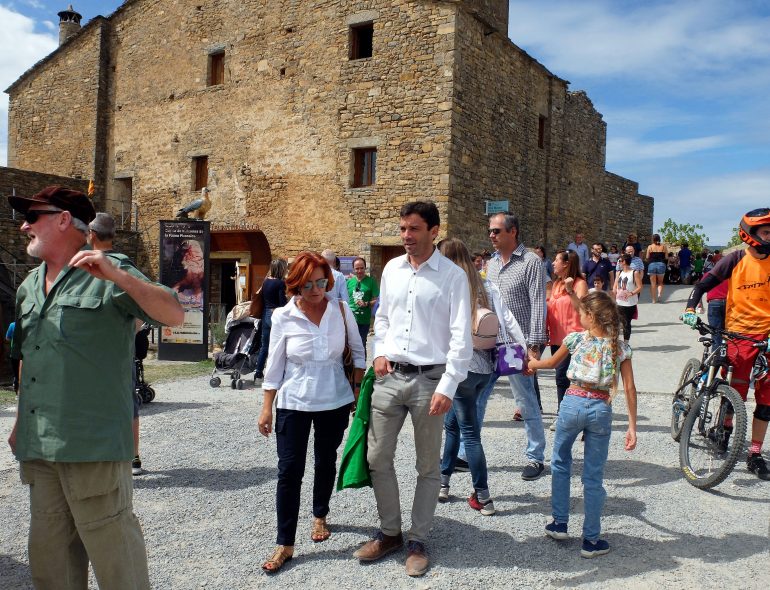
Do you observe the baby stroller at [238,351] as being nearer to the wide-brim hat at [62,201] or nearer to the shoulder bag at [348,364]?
the shoulder bag at [348,364]

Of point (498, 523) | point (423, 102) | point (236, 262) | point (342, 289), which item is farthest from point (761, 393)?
point (236, 262)

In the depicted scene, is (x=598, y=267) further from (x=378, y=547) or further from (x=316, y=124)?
(x=378, y=547)

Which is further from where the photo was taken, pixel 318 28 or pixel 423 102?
pixel 318 28

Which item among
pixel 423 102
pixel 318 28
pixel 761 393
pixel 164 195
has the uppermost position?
pixel 318 28

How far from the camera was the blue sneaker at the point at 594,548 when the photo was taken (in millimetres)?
3357

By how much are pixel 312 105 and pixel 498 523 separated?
14073 millimetres

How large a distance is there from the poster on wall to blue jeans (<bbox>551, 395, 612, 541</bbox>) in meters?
8.22

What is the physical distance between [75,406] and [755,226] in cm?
476

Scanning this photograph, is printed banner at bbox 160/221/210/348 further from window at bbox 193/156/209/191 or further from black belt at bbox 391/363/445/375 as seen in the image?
window at bbox 193/156/209/191

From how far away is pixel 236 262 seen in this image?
718 inches

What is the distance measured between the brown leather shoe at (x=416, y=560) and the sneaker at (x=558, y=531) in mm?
760

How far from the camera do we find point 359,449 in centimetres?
342

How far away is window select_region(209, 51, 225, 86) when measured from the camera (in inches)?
722

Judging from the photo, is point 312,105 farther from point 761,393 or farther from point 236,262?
point 761,393
